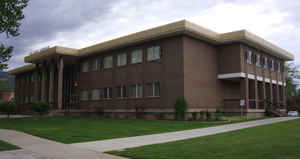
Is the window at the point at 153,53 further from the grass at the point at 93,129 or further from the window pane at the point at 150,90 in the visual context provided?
the grass at the point at 93,129

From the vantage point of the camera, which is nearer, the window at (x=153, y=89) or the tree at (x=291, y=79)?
the window at (x=153, y=89)

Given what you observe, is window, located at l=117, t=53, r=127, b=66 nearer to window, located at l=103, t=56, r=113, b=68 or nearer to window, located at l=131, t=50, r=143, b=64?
window, located at l=131, t=50, r=143, b=64

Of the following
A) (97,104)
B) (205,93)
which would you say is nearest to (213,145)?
(205,93)

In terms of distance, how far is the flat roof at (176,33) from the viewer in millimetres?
24031

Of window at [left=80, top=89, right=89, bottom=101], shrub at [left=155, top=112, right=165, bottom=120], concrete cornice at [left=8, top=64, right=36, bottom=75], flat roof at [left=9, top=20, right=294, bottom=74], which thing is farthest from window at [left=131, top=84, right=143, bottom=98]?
concrete cornice at [left=8, top=64, right=36, bottom=75]

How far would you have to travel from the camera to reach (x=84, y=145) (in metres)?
11.1

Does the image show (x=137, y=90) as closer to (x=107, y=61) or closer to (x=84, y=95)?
(x=107, y=61)

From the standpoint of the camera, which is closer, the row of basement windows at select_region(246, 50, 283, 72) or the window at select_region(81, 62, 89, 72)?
the row of basement windows at select_region(246, 50, 283, 72)

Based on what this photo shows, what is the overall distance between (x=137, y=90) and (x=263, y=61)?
14.6 meters

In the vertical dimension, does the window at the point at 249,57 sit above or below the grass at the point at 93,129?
above

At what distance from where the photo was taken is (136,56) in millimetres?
28312

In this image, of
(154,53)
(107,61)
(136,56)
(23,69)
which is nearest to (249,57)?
(154,53)

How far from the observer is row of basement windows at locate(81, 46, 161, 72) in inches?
1043

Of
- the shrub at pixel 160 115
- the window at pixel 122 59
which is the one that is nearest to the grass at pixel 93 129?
the shrub at pixel 160 115
